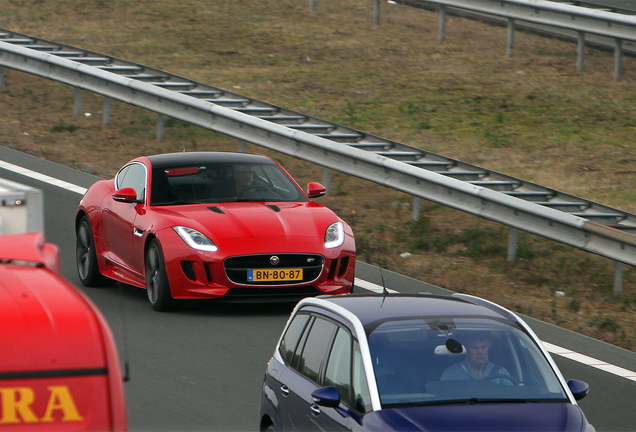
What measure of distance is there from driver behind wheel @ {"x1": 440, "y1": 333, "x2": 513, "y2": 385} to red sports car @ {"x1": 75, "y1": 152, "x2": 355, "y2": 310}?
15.8ft

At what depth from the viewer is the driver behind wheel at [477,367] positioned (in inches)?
236

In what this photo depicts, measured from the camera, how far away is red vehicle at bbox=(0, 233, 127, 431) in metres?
4.21

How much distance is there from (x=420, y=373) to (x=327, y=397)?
51 centimetres

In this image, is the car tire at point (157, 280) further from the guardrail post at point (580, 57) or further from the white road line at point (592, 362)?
the guardrail post at point (580, 57)

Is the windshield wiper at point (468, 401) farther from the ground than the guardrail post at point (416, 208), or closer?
farther from the ground

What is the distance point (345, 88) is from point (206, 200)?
10.0 m

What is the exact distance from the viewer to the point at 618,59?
2061cm

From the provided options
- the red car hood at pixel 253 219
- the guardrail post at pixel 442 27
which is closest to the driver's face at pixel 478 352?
the red car hood at pixel 253 219

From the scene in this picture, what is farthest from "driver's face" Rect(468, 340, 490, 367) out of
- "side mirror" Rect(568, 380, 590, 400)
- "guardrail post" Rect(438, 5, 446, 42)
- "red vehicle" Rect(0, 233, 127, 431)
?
"guardrail post" Rect(438, 5, 446, 42)

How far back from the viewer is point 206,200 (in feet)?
38.7

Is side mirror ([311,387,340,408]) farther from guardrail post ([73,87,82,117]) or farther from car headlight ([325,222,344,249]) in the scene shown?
guardrail post ([73,87,82,117])

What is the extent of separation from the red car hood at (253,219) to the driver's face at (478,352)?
196 inches

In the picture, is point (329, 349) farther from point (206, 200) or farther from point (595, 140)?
point (595, 140)

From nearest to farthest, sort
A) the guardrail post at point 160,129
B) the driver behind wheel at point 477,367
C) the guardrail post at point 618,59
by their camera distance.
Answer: the driver behind wheel at point 477,367
the guardrail post at point 160,129
the guardrail post at point 618,59
